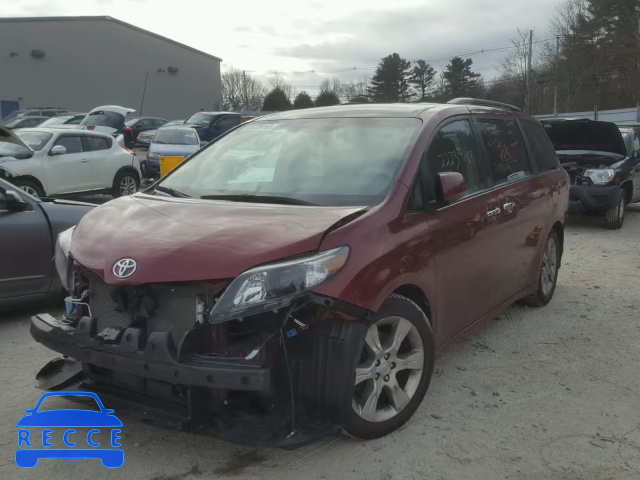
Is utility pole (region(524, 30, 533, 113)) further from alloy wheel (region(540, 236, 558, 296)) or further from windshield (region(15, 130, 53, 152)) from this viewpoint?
alloy wheel (region(540, 236, 558, 296))

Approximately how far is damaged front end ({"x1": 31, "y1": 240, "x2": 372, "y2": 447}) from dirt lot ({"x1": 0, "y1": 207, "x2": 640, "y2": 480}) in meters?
0.33

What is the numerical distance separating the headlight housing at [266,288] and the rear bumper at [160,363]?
0.22m

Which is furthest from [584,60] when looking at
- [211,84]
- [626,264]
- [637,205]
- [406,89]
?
[626,264]

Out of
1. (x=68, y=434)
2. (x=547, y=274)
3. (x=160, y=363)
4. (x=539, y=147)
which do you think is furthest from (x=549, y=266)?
(x=68, y=434)

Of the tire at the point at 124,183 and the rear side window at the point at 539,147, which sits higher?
the rear side window at the point at 539,147

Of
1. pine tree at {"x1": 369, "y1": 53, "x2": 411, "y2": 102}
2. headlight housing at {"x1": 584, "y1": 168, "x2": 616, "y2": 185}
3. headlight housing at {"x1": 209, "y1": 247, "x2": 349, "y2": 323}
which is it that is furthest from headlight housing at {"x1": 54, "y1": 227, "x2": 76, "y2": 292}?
pine tree at {"x1": 369, "y1": 53, "x2": 411, "y2": 102}

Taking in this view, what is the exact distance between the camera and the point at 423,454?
3039 millimetres

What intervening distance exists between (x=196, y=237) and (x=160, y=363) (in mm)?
621

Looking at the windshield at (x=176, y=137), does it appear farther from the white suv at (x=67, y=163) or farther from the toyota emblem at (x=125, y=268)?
the toyota emblem at (x=125, y=268)

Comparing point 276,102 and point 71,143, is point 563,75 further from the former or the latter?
point 71,143

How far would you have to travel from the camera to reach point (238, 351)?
2.64 metres

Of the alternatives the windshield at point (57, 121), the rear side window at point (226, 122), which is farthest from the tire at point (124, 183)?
the windshield at point (57, 121)

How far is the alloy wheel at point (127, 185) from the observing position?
13173mm

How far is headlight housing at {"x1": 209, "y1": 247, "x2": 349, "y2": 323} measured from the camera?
2.61 metres
